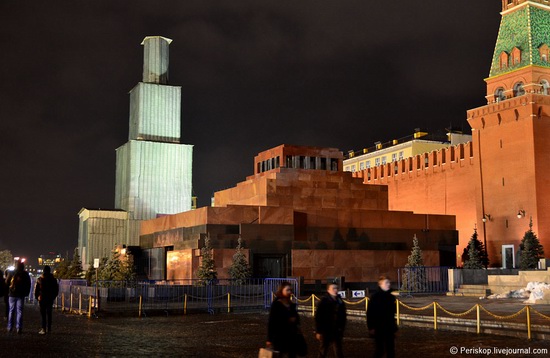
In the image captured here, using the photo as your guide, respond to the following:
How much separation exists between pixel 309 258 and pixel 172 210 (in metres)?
21.7

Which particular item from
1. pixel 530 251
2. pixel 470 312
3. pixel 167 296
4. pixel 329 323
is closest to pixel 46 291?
pixel 329 323

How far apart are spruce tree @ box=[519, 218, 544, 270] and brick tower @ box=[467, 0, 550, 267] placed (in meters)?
1.70

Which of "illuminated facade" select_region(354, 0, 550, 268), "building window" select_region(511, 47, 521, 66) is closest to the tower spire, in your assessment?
"illuminated facade" select_region(354, 0, 550, 268)

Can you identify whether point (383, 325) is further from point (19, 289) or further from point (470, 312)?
point (470, 312)

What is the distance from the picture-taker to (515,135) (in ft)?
114

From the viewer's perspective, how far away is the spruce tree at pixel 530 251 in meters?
30.0

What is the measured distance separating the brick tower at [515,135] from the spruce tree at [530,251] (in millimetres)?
1699

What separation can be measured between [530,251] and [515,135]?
715 centimetres

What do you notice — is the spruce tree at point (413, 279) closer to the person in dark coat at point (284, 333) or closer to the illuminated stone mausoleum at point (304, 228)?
the illuminated stone mausoleum at point (304, 228)

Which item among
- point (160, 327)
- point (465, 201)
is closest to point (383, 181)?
point (465, 201)

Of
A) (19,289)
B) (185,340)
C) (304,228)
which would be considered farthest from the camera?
(304,228)

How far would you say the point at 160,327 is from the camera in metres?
15.7

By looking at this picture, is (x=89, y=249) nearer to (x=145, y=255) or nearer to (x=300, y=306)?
(x=145, y=255)

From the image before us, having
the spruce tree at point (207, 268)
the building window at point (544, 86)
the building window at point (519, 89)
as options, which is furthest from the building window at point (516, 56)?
the spruce tree at point (207, 268)
